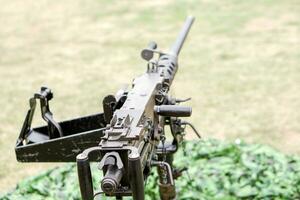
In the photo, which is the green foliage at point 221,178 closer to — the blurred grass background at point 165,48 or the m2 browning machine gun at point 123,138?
the m2 browning machine gun at point 123,138

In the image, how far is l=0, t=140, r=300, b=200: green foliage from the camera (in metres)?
6.03

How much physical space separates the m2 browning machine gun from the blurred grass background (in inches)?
120

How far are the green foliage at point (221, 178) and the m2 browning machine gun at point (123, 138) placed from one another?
1063 millimetres

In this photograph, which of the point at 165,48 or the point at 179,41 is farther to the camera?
the point at 165,48

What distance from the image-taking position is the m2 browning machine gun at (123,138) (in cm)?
341

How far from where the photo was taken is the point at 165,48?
1210 centimetres

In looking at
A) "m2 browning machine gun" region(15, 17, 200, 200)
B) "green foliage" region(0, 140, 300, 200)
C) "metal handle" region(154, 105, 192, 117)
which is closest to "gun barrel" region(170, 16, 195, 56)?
"m2 browning machine gun" region(15, 17, 200, 200)

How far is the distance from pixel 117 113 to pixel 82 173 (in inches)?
23.1

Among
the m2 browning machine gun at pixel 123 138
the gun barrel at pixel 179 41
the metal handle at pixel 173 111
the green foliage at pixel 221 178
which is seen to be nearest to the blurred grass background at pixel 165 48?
the green foliage at pixel 221 178

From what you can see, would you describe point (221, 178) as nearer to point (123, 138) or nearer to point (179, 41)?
point (179, 41)

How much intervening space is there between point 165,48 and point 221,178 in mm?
6066

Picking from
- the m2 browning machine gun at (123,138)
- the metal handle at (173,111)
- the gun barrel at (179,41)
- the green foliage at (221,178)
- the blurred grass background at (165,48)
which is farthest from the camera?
the blurred grass background at (165,48)

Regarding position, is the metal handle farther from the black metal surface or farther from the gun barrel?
the gun barrel

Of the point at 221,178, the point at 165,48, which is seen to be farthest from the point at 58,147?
the point at 165,48
